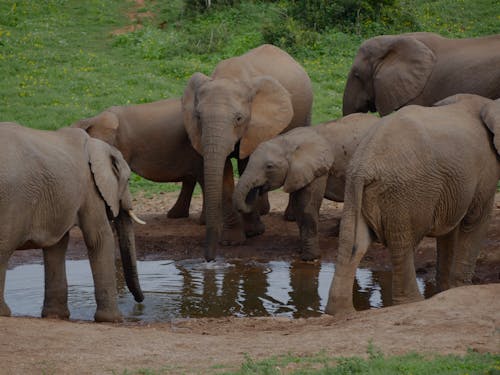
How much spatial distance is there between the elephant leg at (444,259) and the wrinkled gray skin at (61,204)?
2599 mm

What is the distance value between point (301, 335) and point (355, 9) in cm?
1500

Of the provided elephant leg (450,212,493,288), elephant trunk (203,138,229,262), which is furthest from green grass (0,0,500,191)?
elephant leg (450,212,493,288)

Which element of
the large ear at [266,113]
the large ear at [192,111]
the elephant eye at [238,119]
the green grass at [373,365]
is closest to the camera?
the green grass at [373,365]

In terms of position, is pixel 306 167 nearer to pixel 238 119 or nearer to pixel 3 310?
pixel 238 119

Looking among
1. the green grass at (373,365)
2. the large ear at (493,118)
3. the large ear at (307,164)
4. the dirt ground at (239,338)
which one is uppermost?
the large ear at (493,118)

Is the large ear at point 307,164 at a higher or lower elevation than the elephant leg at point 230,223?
higher

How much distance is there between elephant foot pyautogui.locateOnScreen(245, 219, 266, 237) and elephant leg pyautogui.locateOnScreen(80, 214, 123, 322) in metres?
3.57

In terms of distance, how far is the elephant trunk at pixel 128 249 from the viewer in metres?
9.52

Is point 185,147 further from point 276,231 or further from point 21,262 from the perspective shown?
point 21,262

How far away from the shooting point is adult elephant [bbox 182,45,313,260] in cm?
1129

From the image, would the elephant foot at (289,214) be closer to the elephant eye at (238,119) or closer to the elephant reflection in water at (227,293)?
the elephant eye at (238,119)

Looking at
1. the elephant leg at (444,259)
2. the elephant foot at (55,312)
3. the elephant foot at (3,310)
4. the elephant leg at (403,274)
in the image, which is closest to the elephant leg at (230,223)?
the elephant leg at (444,259)

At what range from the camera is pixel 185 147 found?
12969mm

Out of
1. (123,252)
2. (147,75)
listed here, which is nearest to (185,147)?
(123,252)
